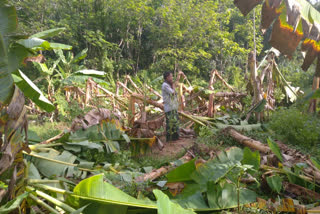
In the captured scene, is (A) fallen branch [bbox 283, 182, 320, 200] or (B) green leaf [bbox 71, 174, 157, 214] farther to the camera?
(A) fallen branch [bbox 283, 182, 320, 200]

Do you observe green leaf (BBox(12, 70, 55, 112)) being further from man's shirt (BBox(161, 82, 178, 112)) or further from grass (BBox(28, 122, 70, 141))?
man's shirt (BBox(161, 82, 178, 112))

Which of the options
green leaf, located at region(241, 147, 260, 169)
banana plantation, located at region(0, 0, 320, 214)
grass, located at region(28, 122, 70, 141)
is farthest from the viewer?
grass, located at region(28, 122, 70, 141)

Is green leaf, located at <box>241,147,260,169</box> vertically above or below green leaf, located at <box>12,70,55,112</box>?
below

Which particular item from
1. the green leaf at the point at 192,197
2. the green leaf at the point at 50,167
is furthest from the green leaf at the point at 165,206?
the green leaf at the point at 50,167

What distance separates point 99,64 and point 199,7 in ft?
25.2

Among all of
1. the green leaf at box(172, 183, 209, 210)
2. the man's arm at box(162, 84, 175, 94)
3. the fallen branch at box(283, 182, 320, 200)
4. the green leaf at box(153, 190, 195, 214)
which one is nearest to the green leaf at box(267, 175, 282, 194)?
the fallen branch at box(283, 182, 320, 200)

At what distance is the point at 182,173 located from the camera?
2061mm

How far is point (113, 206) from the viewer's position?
153 centimetres

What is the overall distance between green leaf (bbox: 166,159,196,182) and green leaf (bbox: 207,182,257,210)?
23cm

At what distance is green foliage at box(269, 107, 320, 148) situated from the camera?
13.2 feet

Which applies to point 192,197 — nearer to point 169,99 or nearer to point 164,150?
point 164,150

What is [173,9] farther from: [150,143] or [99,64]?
[150,143]

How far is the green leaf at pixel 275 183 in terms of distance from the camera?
6.79 ft

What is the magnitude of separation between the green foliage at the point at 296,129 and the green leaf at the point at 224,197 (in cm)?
268
